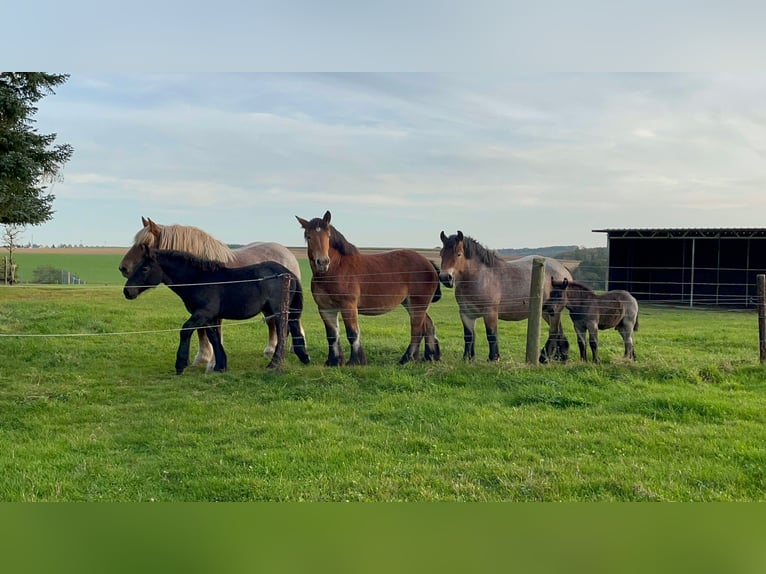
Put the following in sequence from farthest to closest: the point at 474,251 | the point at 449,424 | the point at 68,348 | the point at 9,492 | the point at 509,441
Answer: the point at 68,348
the point at 474,251
the point at 449,424
the point at 509,441
the point at 9,492

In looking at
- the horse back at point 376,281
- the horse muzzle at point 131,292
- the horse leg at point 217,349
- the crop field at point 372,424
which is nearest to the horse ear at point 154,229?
the horse muzzle at point 131,292

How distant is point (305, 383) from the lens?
5836 mm

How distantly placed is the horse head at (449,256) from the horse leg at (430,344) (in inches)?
22.6

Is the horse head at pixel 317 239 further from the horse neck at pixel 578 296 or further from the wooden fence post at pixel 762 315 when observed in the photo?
the wooden fence post at pixel 762 315

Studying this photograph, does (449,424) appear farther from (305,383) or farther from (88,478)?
(88,478)

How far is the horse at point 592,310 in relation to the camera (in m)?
7.18

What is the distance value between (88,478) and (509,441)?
9.02 feet

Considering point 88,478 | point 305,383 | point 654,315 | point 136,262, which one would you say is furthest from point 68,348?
point 654,315

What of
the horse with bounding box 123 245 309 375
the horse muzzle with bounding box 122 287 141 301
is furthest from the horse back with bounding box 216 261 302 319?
the horse muzzle with bounding box 122 287 141 301

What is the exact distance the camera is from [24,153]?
939cm

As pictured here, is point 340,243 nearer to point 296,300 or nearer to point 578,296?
point 296,300

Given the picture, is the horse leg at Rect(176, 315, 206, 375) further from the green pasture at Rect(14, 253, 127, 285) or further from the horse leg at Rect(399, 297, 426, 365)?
the horse leg at Rect(399, 297, 426, 365)

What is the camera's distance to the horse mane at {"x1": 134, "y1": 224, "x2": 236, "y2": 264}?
638 cm

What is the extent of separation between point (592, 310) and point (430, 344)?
2.05m
